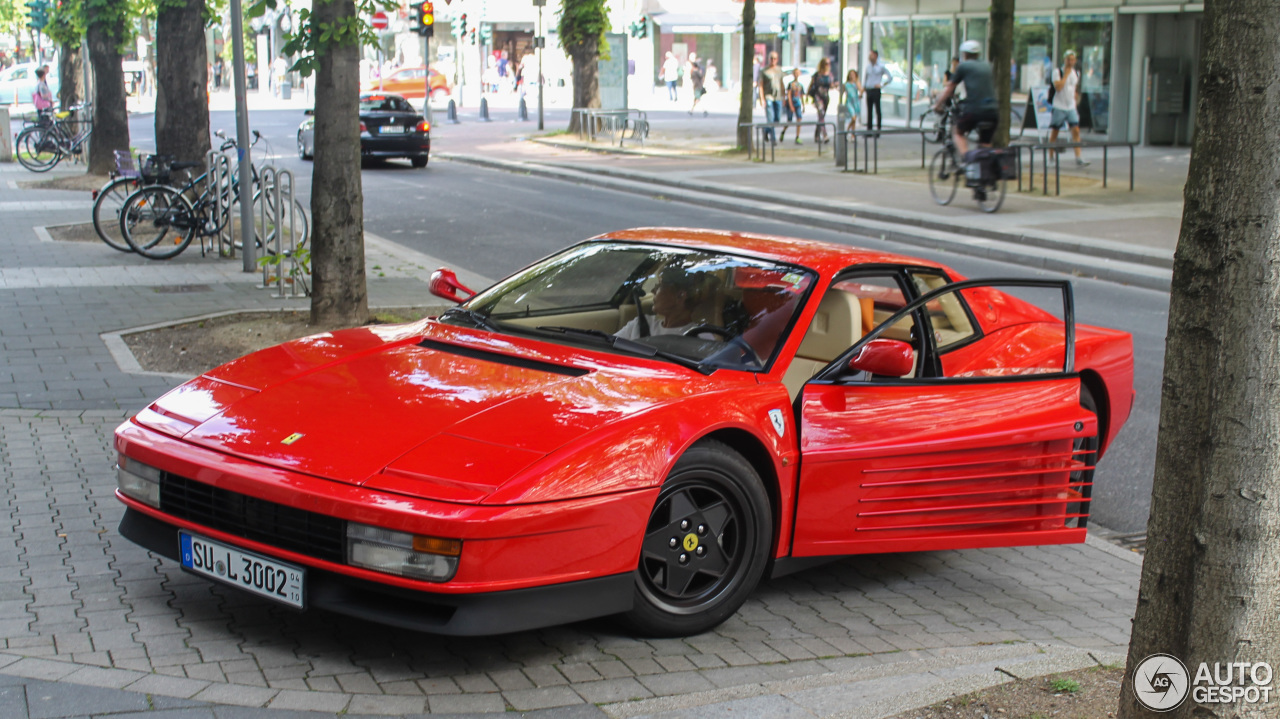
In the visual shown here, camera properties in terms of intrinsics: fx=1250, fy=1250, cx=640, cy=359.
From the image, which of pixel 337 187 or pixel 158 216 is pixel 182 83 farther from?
pixel 337 187

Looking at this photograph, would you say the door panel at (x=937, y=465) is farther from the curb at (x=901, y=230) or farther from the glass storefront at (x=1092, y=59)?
the glass storefront at (x=1092, y=59)

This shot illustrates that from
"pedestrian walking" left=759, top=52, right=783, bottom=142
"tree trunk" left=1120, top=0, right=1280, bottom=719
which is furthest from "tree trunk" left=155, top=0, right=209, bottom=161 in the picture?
"pedestrian walking" left=759, top=52, right=783, bottom=142

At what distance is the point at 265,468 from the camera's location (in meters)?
3.80

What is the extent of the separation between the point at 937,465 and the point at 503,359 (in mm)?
1652

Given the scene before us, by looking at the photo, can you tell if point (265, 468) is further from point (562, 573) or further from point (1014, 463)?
point (1014, 463)

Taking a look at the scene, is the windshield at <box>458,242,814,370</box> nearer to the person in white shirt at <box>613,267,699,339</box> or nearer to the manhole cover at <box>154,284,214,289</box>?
the person in white shirt at <box>613,267,699,339</box>

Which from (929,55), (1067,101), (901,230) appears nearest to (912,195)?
(901,230)

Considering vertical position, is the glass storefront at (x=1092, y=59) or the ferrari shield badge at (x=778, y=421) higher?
the glass storefront at (x=1092, y=59)

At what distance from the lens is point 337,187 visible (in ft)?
28.8

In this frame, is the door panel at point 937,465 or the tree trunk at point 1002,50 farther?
the tree trunk at point 1002,50

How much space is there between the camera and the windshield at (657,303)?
15.3 ft

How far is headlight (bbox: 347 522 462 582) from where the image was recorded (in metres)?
3.54

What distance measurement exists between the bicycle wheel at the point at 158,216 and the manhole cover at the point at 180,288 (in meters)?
1.88

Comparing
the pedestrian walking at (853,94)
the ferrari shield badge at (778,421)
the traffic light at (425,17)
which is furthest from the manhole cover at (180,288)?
the traffic light at (425,17)
